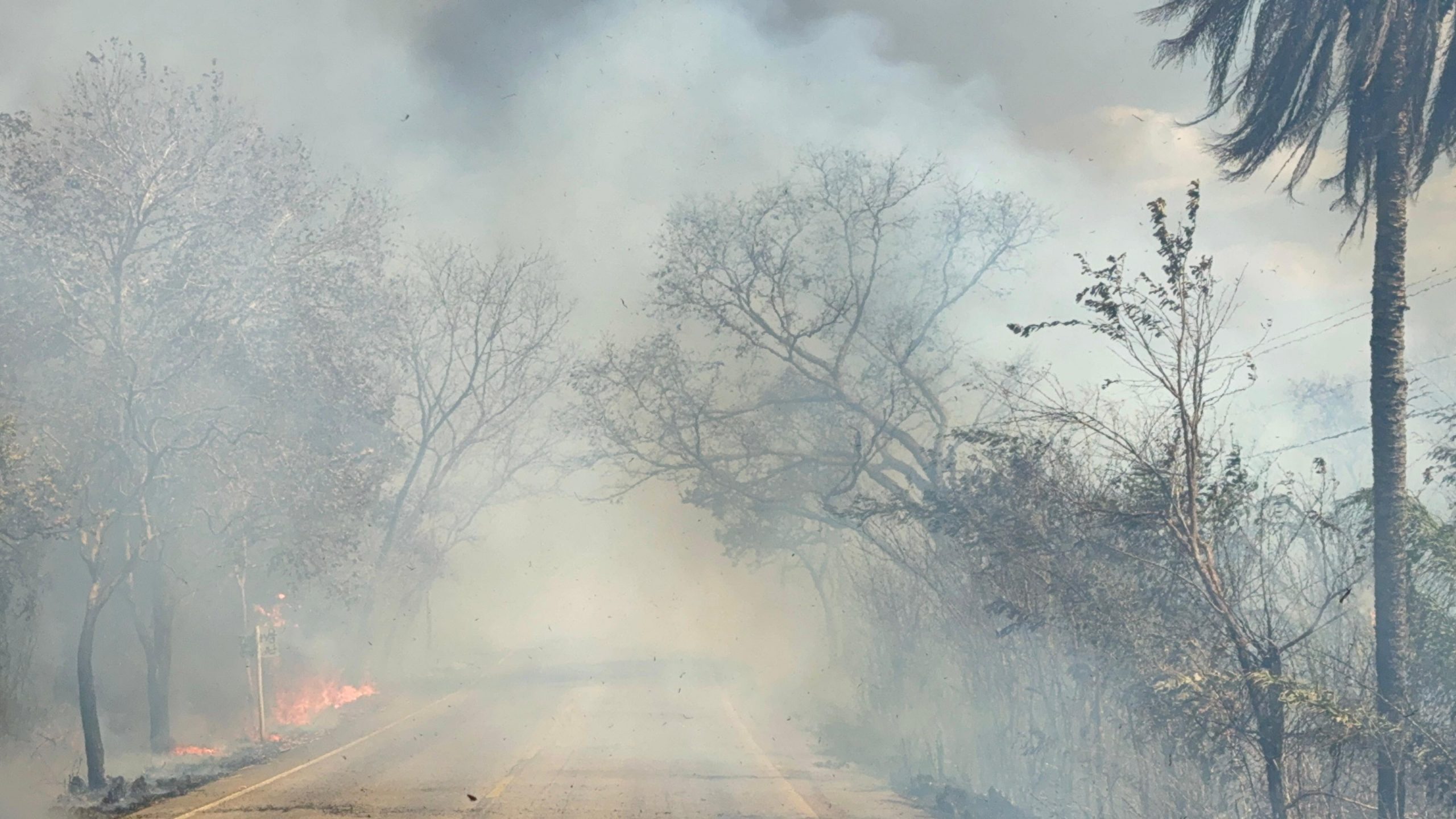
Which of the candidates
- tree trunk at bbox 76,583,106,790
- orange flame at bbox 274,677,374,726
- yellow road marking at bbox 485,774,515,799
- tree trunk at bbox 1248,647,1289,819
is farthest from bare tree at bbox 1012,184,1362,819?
orange flame at bbox 274,677,374,726

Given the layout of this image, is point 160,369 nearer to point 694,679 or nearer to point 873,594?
point 873,594

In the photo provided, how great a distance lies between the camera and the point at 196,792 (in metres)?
15.7

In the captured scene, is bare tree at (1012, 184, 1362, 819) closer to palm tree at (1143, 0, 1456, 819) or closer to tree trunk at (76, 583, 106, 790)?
palm tree at (1143, 0, 1456, 819)


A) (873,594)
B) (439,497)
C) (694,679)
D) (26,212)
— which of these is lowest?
(694,679)

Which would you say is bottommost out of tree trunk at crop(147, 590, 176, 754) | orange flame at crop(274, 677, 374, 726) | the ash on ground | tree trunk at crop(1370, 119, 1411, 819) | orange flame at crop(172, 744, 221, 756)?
orange flame at crop(274, 677, 374, 726)

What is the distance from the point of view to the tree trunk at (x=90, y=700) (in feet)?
54.1

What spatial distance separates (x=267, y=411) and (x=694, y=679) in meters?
23.8

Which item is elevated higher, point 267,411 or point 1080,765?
point 267,411

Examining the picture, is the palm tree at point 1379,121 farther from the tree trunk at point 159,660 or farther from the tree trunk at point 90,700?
the tree trunk at point 159,660

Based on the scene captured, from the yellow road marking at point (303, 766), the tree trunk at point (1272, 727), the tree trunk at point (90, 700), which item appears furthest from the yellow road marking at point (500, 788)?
the tree trunk at point (1272, 727)

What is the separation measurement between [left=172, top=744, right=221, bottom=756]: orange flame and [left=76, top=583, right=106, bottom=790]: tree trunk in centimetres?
371

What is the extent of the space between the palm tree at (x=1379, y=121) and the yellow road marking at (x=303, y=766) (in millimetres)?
12054

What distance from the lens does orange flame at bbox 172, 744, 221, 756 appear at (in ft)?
70.8

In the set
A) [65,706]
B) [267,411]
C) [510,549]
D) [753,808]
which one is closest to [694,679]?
[65,706]
